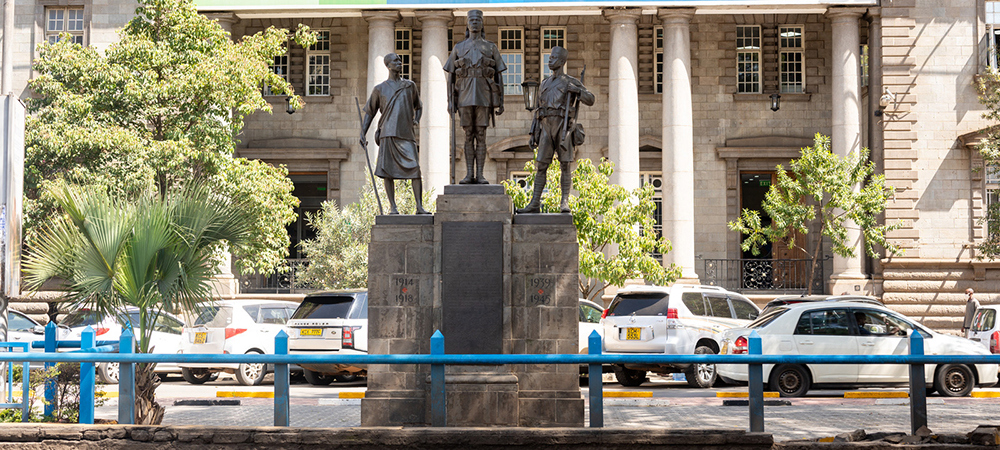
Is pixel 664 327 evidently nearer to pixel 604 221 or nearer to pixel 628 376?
pixel 628 376

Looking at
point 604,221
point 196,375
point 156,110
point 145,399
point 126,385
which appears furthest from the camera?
point 604,221

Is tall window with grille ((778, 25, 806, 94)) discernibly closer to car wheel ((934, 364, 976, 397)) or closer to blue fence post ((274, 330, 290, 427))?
car wheel ((934, 364, 976, 397))

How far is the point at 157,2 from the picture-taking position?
23438 millimetres

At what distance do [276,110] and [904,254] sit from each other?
20.9 m

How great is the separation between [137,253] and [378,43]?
21.1 m

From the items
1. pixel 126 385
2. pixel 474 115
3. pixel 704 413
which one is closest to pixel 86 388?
pixel 126 385

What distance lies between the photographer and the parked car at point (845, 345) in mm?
16609

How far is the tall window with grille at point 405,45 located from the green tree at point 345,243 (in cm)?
858

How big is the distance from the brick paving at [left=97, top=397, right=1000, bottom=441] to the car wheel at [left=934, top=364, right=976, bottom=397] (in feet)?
3.52

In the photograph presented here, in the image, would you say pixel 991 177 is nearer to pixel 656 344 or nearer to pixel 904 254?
pixel 904 254

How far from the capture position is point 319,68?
34875 mm

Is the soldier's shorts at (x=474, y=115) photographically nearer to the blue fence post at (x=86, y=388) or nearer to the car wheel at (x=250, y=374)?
the blue fence post at (x=86, y=388)

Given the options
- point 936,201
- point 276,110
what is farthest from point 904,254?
point 276,110

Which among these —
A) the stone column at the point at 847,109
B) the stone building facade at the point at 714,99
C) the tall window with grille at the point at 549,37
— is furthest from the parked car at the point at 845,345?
the tall window with grille at the point at 549,37
